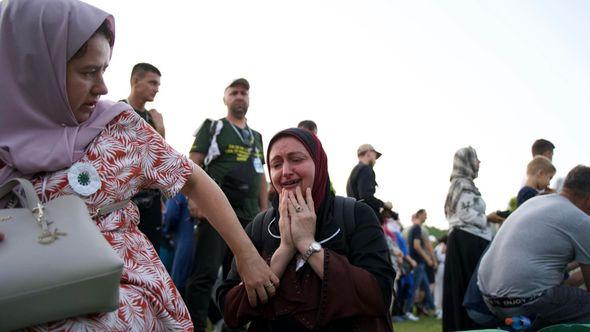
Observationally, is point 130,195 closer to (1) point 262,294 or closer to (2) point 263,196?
(1) point 262,294

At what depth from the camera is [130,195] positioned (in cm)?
206

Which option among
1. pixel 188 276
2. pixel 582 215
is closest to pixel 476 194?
pixel 582 215

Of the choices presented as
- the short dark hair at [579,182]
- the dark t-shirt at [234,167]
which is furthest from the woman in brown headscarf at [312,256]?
the dark t-shirt at [234,167]

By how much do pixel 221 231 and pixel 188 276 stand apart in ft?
12.1

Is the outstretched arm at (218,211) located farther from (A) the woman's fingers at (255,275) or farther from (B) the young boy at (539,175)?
(B) the young boy at (539,175)

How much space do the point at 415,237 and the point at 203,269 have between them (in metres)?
8.99

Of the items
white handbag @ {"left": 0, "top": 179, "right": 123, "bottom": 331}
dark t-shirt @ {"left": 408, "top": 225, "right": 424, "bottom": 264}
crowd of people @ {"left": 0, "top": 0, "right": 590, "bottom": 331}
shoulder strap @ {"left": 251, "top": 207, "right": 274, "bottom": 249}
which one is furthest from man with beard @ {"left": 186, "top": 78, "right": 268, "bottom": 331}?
dark t-shirt @ {"left": 408, "top": 225, "right": 424, "bottom": 264}

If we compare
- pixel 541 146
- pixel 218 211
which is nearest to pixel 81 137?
pixel 218 211

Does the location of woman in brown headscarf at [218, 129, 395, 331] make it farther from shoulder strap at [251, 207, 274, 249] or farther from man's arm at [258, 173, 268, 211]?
man's arm at [258, 173, 268, 211]

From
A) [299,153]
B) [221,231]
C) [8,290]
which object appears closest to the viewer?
[8,290]

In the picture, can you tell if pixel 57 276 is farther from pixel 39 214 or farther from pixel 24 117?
pixel 24 117

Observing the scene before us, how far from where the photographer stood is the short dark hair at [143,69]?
5156 mm

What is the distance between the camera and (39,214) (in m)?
1.69

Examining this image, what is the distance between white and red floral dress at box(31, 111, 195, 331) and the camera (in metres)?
1.90
